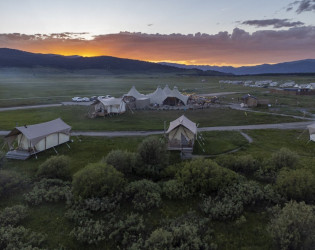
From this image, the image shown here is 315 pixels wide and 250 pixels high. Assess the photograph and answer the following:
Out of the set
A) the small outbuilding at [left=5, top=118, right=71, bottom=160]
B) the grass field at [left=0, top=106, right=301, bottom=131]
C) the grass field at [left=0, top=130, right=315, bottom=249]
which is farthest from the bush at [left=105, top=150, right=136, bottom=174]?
the grass field at [left=0, top=106, right=301, bottom=131]

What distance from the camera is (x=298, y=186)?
47.0ft

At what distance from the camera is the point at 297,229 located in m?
10.3

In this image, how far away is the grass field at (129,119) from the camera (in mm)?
33125

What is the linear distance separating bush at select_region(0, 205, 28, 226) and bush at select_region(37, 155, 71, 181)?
4144 millimetres

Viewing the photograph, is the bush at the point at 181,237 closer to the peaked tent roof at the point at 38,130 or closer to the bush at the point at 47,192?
the bush at the point at 47,192

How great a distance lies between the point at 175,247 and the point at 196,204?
4283mm

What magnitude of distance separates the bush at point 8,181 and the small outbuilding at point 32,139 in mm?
5484

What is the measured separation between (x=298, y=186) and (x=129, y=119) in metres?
28.1

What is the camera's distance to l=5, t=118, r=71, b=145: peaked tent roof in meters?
22.1

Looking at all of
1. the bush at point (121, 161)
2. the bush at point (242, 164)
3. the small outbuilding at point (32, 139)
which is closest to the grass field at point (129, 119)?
the small outbuilding at point (32, 139)

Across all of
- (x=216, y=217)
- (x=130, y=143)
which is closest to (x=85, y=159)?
(x=130, y=143)

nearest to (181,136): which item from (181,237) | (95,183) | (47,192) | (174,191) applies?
(174,191)

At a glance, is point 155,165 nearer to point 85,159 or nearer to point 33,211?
point 85,159

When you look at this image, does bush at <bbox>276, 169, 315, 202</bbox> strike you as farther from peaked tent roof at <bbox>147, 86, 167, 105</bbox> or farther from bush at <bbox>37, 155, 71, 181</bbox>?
peaked tent roof at <bbox>147, 86, 167, 105</bbox>
